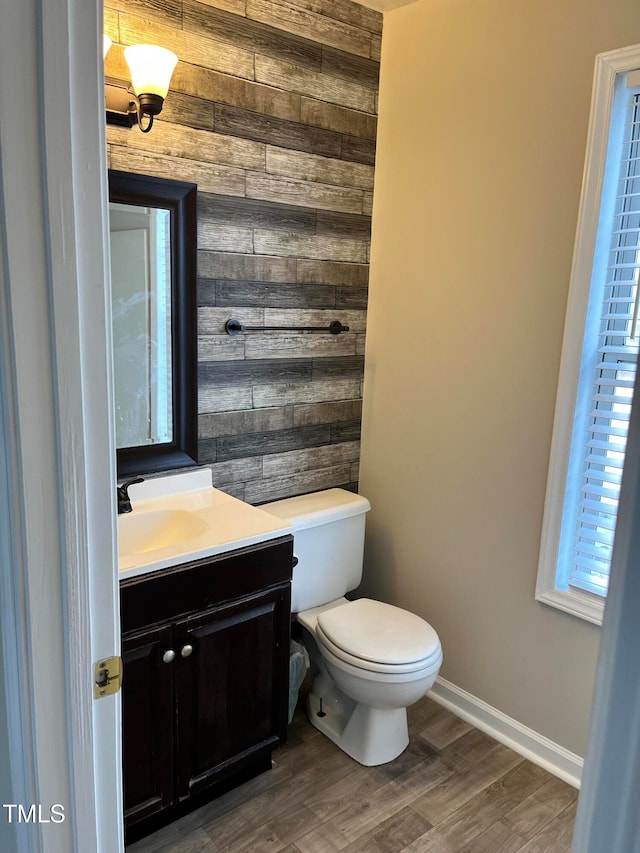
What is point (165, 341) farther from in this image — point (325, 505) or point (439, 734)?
point (439, 734)

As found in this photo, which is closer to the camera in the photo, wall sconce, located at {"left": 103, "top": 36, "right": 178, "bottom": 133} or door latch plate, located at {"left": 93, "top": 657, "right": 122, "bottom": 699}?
door latch plate, located at {"left": 93, "top": 657, "right": 122, "bottom": 699}

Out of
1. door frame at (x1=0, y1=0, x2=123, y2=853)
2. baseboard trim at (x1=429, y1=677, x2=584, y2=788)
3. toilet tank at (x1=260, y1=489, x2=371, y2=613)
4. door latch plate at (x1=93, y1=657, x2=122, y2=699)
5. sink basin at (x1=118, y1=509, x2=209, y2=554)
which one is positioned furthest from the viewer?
toilet tank at (x1=260, y1=489, x2=371, y2=613)

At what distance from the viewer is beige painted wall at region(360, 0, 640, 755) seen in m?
2.07

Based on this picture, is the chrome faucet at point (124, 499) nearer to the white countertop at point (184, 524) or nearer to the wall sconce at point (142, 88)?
the white countertop at point (184, 524)

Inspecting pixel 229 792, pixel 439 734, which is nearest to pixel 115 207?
pixel 229 792

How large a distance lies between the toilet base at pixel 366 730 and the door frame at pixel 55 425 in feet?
4.74

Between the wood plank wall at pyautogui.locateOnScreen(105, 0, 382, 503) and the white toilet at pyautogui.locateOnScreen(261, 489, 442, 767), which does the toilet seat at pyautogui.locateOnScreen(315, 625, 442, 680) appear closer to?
the white toilet at pyautogui.locateOnScreen(261, 489, 442, 767)

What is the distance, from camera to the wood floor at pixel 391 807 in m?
1.91

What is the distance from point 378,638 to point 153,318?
4.24ft

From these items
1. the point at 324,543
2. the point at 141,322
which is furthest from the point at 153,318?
the point at 324,543

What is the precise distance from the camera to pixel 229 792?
6.84 feet

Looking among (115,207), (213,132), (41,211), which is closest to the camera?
(41,211)

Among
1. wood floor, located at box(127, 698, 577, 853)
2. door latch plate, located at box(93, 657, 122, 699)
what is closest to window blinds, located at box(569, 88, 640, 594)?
wood floor, located at box(127, 698, 577, 853)

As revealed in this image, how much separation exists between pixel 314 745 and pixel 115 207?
194 cm
